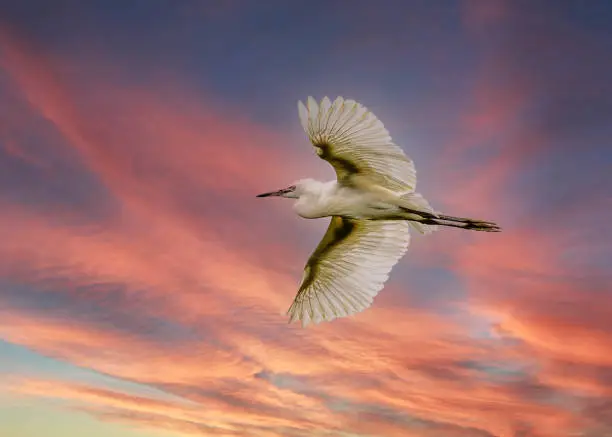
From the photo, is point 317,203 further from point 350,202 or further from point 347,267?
point 347,267

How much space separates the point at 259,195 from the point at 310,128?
282 cm

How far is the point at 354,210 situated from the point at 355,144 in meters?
1.53

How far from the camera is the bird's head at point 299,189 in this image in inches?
520

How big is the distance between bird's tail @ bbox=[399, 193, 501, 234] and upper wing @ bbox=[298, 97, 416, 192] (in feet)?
0.83

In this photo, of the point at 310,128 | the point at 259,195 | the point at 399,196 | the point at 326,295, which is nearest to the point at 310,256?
the point at 326,295

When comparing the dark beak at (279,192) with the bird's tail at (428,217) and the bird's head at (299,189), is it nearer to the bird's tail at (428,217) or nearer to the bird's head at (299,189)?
the bird's head at (299,189)

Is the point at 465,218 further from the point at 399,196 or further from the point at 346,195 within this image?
the point at 346,195

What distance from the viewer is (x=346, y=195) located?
13.0 m

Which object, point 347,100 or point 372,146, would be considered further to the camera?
point 372,146

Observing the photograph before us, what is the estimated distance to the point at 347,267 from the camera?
15.0 meters

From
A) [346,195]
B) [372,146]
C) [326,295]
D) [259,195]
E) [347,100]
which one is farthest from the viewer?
[326,295]

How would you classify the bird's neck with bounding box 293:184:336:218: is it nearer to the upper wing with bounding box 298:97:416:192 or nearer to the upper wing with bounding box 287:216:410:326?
the upper wing with bounding box 298:97:416:192

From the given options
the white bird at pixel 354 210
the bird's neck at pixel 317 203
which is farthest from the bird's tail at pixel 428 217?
the bird's neck at pixel 317 203

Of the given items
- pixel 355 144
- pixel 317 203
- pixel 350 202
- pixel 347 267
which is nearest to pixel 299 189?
pixel 317 203
